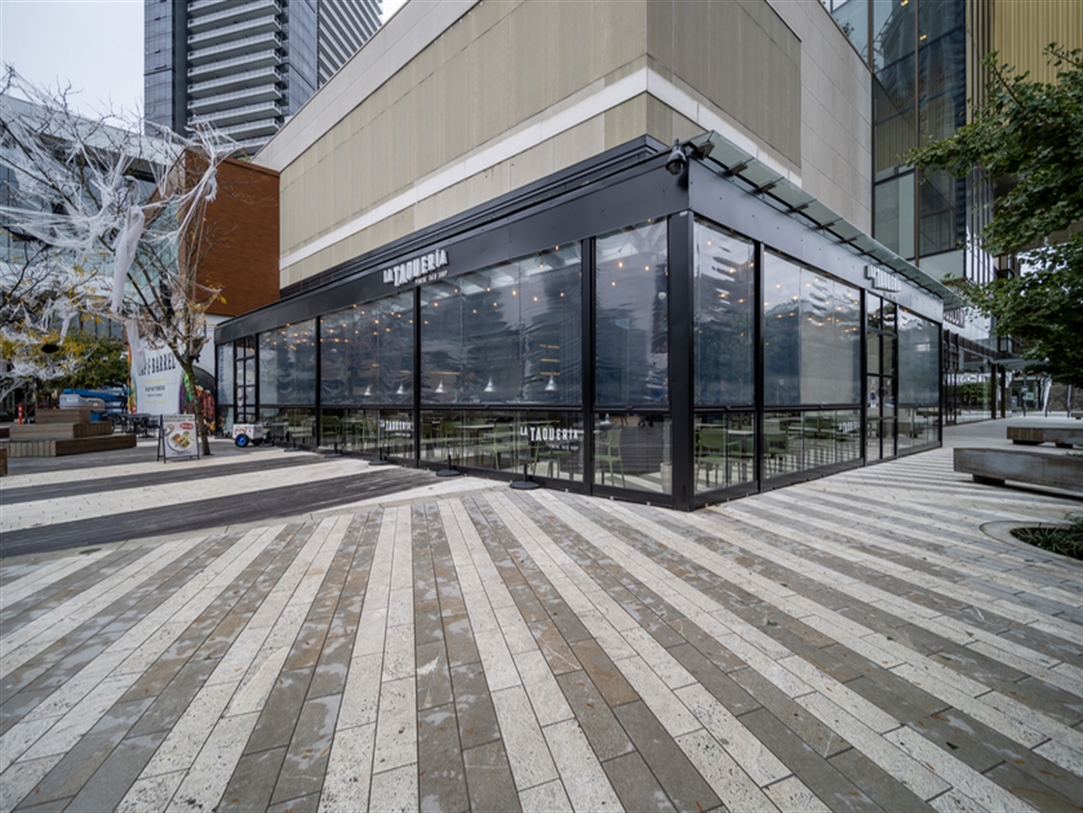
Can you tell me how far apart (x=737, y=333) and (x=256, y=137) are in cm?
8603

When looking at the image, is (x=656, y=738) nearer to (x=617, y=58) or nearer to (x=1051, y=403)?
(x=617, y=58)

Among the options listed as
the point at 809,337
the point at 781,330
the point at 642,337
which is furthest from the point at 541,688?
the point at 809,337

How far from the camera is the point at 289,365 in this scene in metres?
16.4

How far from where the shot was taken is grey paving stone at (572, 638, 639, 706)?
2408mm

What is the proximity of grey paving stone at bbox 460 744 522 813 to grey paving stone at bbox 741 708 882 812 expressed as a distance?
3.89 feet

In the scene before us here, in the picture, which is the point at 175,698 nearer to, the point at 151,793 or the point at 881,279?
the point at 151,793

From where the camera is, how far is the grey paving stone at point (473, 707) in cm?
212

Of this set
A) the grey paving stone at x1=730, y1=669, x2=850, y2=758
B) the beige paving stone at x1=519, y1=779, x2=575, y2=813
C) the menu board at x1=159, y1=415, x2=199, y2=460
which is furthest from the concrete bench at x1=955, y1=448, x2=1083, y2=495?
the menu board at x1=159, y1=415, x2=199, y2=460

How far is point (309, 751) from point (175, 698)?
101 centimetres

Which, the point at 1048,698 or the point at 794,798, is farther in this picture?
the point at 1048,698

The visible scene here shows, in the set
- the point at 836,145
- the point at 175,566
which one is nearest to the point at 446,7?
the point at 836,145

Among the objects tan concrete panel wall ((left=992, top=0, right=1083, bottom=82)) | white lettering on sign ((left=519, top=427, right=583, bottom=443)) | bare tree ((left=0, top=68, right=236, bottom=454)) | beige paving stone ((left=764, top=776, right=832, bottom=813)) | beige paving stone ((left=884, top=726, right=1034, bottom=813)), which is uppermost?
tan concrete panel wall ((left=992, top=0, right=1083, bottom=82))

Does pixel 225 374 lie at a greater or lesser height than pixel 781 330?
greater

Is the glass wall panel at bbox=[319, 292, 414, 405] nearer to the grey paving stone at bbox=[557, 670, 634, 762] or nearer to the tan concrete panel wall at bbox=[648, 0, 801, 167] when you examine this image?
the tan concrete panel wall at bbox=[648, 0, 801, 167]
